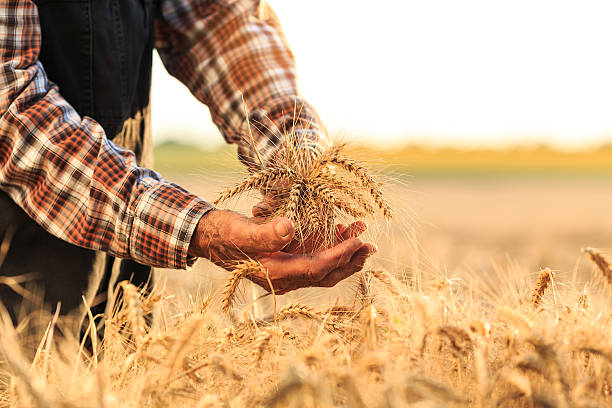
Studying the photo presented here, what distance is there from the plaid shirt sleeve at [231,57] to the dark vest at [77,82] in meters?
0.26

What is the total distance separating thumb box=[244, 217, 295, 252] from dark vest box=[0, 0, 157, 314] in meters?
0.95

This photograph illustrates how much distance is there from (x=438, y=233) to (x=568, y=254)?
2869 mm

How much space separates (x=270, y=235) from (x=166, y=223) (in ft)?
1.07

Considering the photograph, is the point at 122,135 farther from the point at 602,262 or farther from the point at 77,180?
the point at 602,262

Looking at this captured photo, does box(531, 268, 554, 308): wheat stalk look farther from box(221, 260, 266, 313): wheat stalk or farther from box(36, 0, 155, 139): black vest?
box(36, 0, 155, 139): black vest

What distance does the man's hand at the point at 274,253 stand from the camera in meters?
1.59

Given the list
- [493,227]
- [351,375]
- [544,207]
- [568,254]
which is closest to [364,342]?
[351,375]

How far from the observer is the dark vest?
215 centimetres

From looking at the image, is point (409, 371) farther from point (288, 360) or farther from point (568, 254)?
point (568, 254)

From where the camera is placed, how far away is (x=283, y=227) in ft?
4.92

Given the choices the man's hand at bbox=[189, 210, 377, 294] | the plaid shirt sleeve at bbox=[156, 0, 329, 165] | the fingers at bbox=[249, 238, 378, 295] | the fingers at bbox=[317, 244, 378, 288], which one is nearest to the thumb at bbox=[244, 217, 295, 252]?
the man's hand at bbox=[189, 210, 377, 294]

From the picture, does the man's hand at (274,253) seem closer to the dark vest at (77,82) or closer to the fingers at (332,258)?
the fingers at (332,258)

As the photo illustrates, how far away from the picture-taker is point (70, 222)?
180cm

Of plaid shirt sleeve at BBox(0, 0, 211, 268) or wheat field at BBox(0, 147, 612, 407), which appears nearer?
wheat field at BBox(0, 147, 612, 407)
